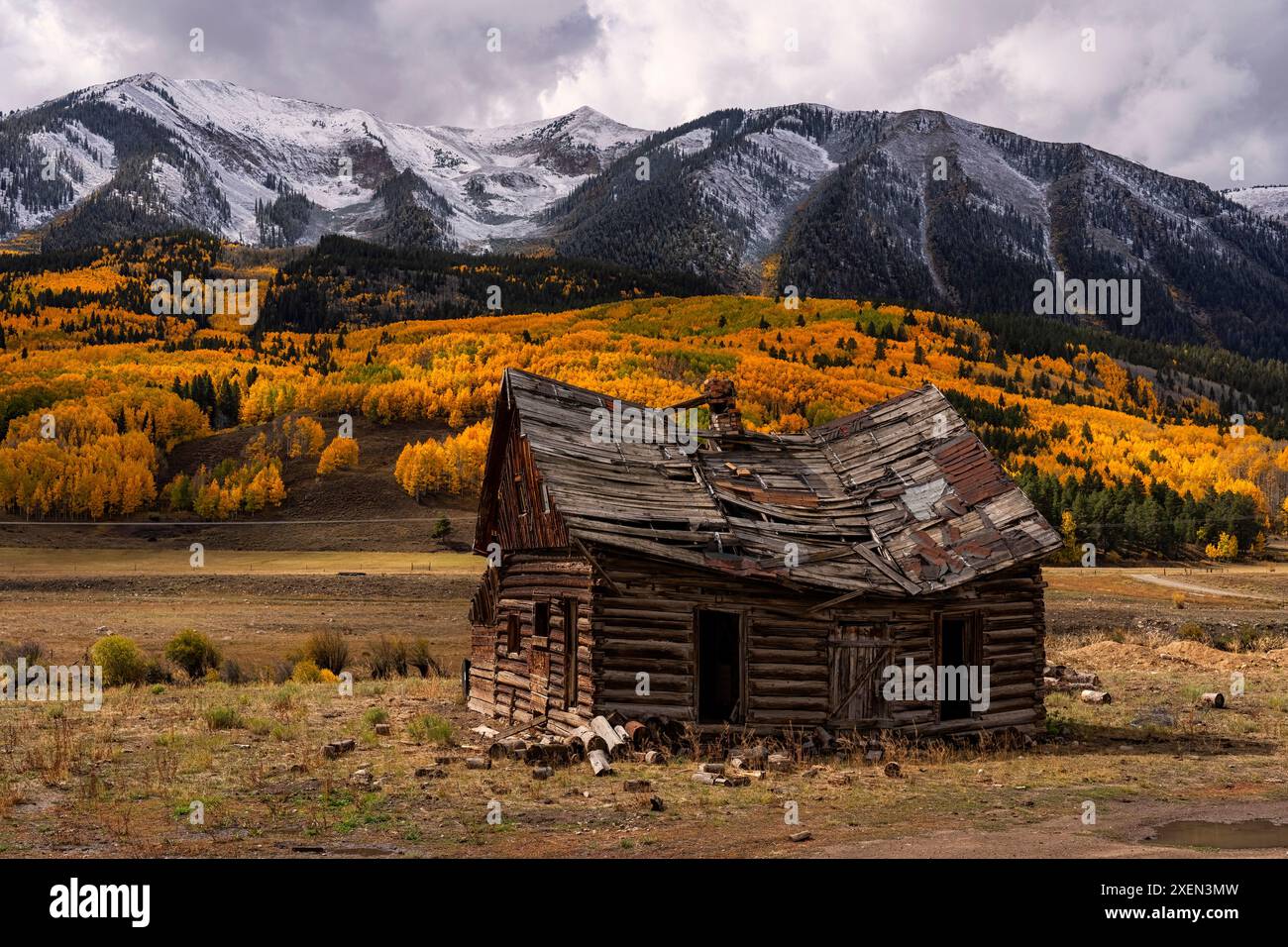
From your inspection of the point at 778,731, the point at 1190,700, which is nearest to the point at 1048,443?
the point at 1190,700

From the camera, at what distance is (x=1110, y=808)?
46.1 ft

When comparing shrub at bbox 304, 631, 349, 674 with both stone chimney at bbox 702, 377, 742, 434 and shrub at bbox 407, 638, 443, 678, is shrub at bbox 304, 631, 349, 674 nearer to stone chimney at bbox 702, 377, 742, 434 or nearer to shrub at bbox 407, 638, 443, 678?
shrub at bbox 407, 638, 443, 678

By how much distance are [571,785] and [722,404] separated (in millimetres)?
10664

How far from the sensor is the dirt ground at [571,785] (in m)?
11.7

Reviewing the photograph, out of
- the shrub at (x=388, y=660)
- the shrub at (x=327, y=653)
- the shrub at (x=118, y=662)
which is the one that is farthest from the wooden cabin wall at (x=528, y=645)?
the shrub at (x=118, y=662)

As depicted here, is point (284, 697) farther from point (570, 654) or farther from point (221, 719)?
point (570, 654)

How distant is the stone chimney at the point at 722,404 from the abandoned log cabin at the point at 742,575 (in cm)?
5

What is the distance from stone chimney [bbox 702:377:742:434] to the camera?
2366cm

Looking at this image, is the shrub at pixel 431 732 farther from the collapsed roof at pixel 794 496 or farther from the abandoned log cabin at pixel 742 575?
the collapsed roof at pixel 794 496

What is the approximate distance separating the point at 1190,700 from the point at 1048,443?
111 m

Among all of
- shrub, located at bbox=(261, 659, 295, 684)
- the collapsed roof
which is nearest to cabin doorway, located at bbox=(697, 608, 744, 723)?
the collapsed roof

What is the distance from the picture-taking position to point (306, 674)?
1202 inches

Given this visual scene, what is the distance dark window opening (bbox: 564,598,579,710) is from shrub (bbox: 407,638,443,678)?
530 inches
